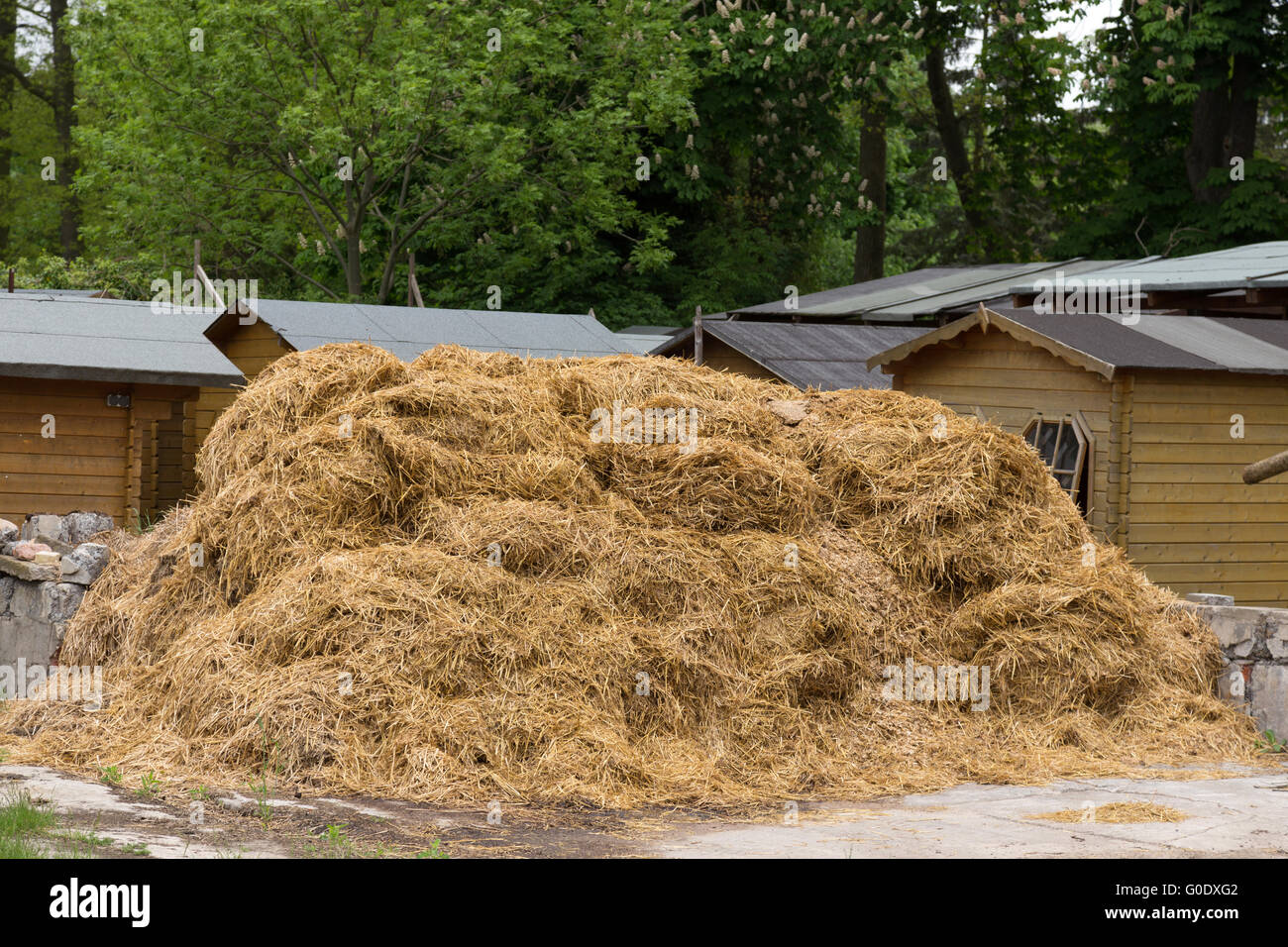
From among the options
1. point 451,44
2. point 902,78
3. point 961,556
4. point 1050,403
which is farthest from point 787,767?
point 902,78

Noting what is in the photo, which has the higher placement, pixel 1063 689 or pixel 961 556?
pixel 961 556

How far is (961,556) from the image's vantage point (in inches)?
417

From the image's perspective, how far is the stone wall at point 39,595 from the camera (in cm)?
1098

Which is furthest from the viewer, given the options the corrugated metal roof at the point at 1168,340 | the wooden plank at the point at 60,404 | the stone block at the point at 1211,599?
the wooden plank at the point at 60,404

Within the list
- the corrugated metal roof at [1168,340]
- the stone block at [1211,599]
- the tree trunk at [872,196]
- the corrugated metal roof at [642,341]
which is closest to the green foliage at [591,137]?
the tree trunk at [872,196]

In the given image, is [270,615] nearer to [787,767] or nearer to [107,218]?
[787,767]

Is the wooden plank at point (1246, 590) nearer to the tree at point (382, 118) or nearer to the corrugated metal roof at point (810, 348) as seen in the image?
the corrugated metal roof at point (810, 348)

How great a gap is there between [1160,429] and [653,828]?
7.84 meters

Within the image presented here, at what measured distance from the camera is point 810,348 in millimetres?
19516

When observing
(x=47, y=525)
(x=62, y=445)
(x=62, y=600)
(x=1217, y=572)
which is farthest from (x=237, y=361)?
(x=1217, y=572)

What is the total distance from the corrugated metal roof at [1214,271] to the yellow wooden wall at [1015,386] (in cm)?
427

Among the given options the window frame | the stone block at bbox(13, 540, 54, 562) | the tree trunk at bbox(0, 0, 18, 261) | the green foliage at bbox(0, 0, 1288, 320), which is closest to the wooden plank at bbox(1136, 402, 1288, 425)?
the window frame

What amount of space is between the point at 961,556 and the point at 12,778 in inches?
248

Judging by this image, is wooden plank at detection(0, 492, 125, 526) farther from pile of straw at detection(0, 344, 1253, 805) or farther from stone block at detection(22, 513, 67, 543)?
pile of straw at detection(0, 344, 1253, 805)
